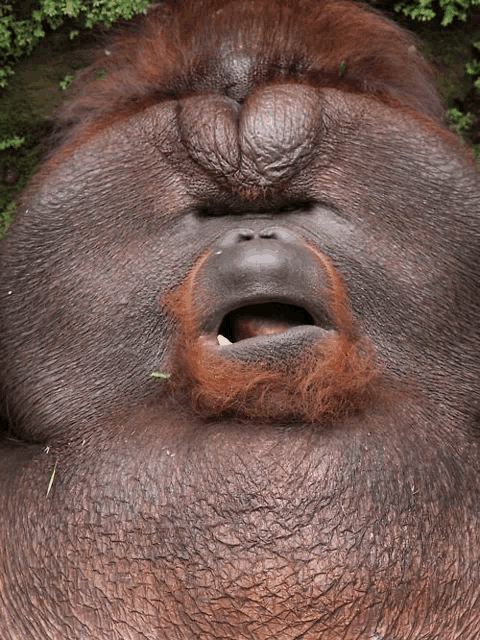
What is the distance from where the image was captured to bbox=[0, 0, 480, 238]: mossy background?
2.96 meters

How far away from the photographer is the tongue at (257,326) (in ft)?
6.74

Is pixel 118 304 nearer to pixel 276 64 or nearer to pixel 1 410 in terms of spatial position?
pixel 1 410

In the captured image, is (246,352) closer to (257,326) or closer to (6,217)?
(257,326)

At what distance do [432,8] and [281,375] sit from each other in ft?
5.14

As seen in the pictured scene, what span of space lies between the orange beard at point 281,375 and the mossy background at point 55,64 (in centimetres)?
111

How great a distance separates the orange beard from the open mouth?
55 millimetres

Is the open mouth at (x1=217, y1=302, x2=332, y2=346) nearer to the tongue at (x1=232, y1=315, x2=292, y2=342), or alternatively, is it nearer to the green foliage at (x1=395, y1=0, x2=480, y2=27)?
the tongue at (x1=232, y1=315, x2=292, y2=342)

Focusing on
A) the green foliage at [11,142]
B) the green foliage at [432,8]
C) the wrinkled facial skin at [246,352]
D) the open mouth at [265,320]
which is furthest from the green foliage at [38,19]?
the open mouth at [265,320]

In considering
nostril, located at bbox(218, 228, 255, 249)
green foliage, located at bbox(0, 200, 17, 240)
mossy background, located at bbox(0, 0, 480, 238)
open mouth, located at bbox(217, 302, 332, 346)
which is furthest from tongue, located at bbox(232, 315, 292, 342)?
green foliage, located at bbox(0, 200, 17, 240)

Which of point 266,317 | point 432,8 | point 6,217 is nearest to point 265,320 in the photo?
point 266,317

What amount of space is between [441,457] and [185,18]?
1.25 m

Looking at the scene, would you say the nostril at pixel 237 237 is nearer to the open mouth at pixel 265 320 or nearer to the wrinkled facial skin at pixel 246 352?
the wrinkled facial skin at pixel 246 352

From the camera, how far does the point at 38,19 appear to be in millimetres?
2943

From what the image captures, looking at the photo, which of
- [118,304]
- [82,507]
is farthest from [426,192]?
[82,507]
